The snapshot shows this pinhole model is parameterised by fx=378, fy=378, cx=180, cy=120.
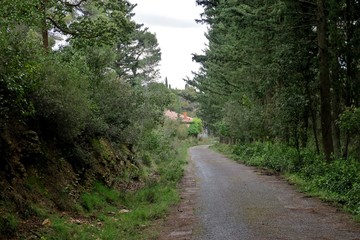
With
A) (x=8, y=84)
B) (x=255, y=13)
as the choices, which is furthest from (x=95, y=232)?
(x=255, y=13)

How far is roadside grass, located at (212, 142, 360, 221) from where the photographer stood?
10.4m

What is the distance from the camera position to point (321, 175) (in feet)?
45.6

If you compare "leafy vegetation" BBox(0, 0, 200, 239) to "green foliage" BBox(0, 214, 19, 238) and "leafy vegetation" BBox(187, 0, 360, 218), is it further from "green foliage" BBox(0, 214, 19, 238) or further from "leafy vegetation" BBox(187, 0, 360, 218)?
"leafy vegetation" BBox(187, 0, 360, 218)

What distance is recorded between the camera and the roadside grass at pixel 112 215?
728 cm

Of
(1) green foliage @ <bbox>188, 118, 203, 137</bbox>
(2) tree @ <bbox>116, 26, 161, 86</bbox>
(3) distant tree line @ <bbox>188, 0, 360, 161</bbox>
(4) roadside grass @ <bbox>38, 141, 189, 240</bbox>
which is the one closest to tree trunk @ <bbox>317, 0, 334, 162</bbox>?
(3) distant tree line @ <bbox>188, 0, 360, 161</bbox>

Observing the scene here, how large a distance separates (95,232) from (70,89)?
3.63 meters

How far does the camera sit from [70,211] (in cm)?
852

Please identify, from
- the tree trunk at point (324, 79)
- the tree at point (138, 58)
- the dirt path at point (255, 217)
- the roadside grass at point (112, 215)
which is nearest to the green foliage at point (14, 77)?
the roadside grass at point (112, 215)

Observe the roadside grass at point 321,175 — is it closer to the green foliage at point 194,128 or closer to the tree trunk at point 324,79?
the tree trunk at point 324,79

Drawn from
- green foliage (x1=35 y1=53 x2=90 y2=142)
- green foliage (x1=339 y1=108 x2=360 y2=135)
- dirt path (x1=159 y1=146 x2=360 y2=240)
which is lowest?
dirt path (x1=159 y1=146 x2=360 y2=240)

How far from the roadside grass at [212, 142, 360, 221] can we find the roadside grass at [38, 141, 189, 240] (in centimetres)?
475

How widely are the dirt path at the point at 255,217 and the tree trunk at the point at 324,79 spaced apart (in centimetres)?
248

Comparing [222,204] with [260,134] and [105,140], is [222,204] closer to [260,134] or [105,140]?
[105,140]

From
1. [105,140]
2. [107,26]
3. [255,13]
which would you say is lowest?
[105,140]
